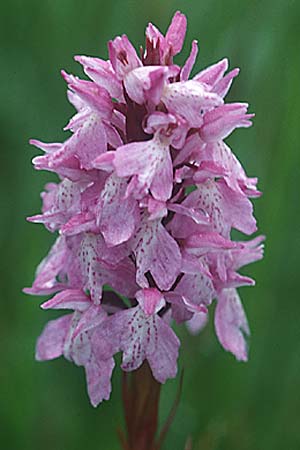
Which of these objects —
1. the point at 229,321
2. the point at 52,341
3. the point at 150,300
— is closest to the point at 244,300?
the point at 229,321

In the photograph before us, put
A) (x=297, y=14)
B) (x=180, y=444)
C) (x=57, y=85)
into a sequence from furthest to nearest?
(x=57, y=85)
(x=297, y=14)
(x=180, y=444)

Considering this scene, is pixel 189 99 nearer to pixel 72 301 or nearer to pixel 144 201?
pixel 144 201

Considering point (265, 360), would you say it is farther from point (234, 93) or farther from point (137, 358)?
point (137, 358)

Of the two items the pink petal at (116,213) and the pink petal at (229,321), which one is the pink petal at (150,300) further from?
the pink petal at (229,321)

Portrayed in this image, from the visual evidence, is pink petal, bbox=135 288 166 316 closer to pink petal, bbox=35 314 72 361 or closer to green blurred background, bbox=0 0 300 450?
pink petal, bbox=35 314 72 361

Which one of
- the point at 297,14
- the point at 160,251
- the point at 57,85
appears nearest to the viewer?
the point at 160,251

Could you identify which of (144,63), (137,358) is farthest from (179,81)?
(137,358)
